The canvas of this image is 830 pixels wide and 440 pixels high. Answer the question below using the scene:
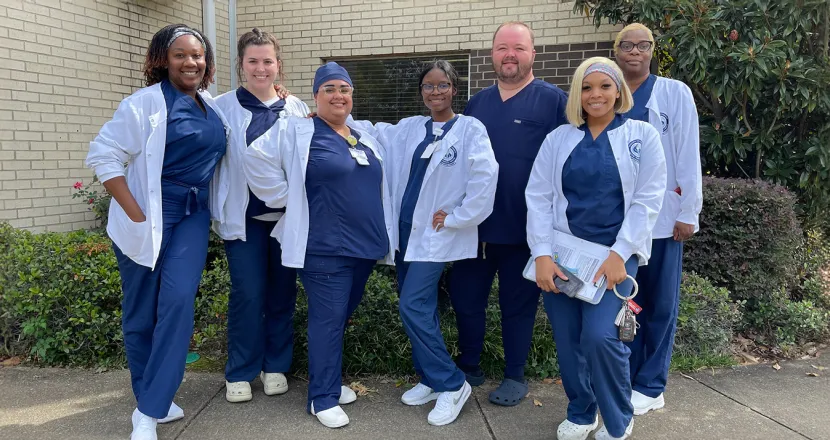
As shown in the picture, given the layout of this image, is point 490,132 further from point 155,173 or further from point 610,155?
point 155,173

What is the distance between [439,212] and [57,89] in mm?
4374

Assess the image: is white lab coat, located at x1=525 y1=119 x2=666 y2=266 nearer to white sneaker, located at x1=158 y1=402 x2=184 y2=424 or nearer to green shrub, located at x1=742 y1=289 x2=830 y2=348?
white sneaker, located at x1=158 y1=402 x2=184 y2=424

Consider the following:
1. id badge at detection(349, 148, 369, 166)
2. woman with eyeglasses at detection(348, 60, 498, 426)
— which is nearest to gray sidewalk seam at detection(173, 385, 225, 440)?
woman with eyeglasses at detection(348, 60, 498, 426)

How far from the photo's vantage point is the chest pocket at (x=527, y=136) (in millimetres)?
3336

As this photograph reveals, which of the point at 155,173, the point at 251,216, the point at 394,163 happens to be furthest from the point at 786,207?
the point at 155,173

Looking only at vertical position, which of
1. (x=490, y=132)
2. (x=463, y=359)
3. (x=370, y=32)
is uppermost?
(x=370, y=32)

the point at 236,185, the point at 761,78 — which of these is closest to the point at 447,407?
the point at 236,185

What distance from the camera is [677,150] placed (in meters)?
3.30

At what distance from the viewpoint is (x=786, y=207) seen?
185 inches

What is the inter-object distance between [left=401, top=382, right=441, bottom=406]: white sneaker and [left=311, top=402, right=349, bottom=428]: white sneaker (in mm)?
432

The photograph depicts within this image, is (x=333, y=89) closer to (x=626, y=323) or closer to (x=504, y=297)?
(x=504, y=297)

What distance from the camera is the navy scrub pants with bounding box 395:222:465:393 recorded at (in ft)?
11.0

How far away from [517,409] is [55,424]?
2.66 meters

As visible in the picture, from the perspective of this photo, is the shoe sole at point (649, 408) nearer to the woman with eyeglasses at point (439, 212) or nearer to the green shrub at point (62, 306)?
the woman with eyeglasses at point (439, 212)
